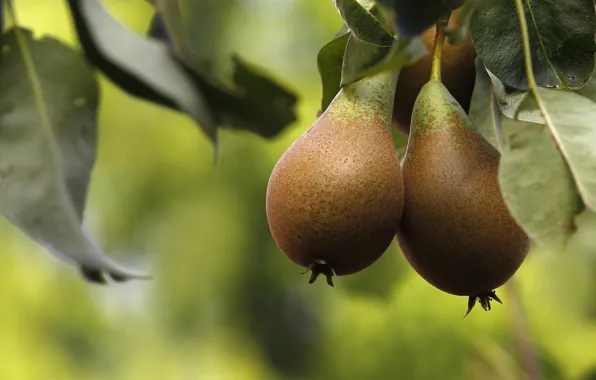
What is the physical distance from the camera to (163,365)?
4.90 m

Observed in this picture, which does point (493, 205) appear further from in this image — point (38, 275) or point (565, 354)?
point (38, 275)

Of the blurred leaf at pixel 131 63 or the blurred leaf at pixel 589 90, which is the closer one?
the blurred leaf at pixel 589 90

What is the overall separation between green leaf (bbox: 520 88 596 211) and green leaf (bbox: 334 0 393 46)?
94 millimetres

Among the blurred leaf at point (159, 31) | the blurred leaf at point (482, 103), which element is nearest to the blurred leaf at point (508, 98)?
the blurred leaf at point (482, 103)

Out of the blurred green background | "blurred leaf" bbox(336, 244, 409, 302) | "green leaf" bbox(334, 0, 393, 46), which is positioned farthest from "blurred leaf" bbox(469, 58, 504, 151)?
the blurred green background

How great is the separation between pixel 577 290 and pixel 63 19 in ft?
8.57

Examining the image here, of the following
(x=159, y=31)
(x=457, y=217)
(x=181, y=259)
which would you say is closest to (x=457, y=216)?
(x=457, y=217)

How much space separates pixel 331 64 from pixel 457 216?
0.16 metres

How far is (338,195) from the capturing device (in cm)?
50

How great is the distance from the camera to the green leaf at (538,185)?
1.43 ft

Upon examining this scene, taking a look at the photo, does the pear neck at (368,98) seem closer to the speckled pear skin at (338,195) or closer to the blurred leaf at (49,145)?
the speckled pear skin at (338,195)

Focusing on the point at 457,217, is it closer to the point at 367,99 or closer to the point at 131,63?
the point at 367,99

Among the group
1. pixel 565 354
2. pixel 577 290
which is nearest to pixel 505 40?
pixel 577 290

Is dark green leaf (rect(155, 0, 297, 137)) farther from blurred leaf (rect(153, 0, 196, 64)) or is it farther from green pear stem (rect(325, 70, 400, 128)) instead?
green pear stem (rect(325, 70, 400, 128))
